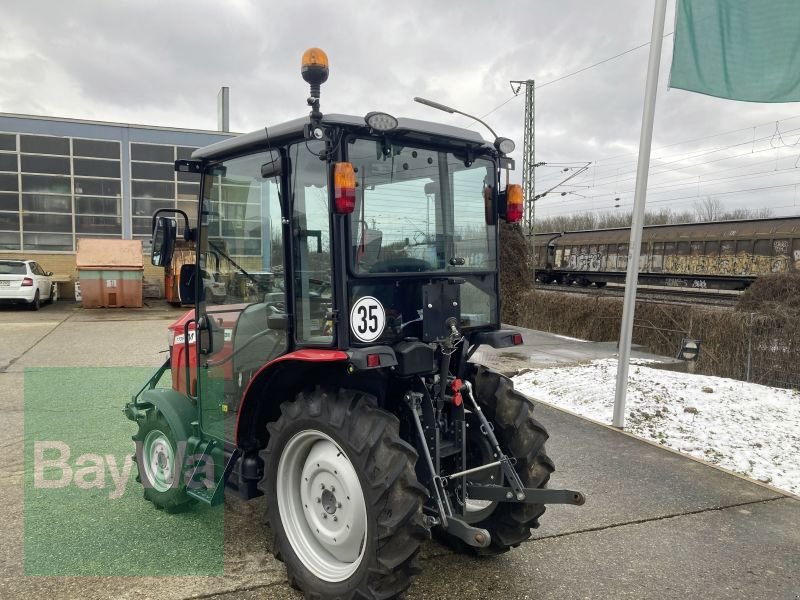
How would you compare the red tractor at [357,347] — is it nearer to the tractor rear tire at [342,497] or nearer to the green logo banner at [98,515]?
the tractor rear tire at [342,497]

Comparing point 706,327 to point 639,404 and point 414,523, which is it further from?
point 414,523

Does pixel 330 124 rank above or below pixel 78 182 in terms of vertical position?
below

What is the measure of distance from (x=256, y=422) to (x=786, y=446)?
5.24 m

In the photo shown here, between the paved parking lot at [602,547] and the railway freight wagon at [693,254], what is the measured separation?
16.2m

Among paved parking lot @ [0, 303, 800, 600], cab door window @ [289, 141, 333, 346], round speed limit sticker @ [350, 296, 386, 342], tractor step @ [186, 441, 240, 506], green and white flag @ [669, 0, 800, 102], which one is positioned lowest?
paved parking lot @ [0, 303, 800, 600]

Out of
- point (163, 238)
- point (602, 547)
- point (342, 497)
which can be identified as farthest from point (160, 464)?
point (602, 547)

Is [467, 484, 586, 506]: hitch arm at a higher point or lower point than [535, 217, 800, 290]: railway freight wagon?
lower

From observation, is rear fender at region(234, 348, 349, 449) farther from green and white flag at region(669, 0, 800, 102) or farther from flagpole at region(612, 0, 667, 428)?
green and white flag at region(669, 0, 800, 102)

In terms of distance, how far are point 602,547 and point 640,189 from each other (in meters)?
3.93

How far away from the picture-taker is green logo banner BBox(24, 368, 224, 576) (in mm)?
3443

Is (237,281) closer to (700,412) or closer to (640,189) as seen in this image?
(640,189)
